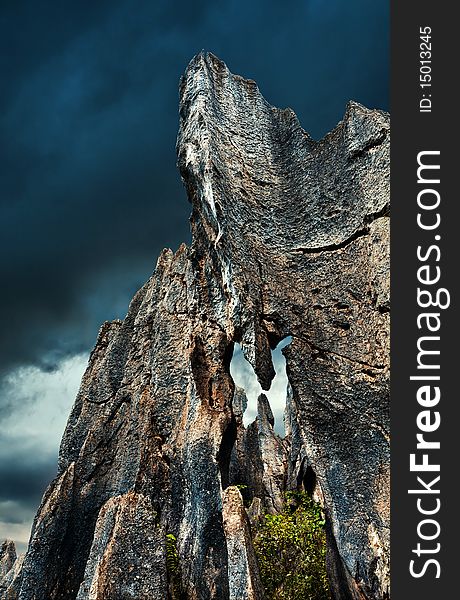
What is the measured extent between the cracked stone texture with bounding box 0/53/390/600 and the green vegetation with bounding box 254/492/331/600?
206 cm

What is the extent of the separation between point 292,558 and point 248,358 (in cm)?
563

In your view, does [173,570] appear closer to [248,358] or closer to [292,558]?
[292,558]

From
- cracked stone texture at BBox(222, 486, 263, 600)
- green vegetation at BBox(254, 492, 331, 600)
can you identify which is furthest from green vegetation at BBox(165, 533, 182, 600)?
cracked stone texture at BBox(222, 486, 263, 600)

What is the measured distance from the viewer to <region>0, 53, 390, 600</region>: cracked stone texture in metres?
9.89

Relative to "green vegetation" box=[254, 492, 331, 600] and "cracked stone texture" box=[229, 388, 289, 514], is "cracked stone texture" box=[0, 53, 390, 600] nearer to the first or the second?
"green vegetation" box=[254, 492, 331, 600]

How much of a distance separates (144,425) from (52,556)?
4.03 meters

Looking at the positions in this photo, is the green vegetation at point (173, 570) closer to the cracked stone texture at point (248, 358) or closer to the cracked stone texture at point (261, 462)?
the cracked stone texture at point (248, 358)

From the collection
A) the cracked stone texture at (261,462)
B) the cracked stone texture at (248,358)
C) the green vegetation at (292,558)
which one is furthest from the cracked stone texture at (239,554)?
the cracked stone texture at (261,462)

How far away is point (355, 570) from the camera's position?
9.31m

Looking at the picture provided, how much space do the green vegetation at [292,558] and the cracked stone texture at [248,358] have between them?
6.76 feet

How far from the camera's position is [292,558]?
13703 millimetres

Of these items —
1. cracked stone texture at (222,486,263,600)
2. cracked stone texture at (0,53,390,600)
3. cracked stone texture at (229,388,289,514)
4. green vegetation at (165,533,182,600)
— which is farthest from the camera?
cracked stone texture at (229,388,289,514)

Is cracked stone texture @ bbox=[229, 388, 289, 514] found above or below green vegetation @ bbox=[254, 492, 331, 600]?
above

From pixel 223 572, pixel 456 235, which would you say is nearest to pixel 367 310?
pixel 456 235
